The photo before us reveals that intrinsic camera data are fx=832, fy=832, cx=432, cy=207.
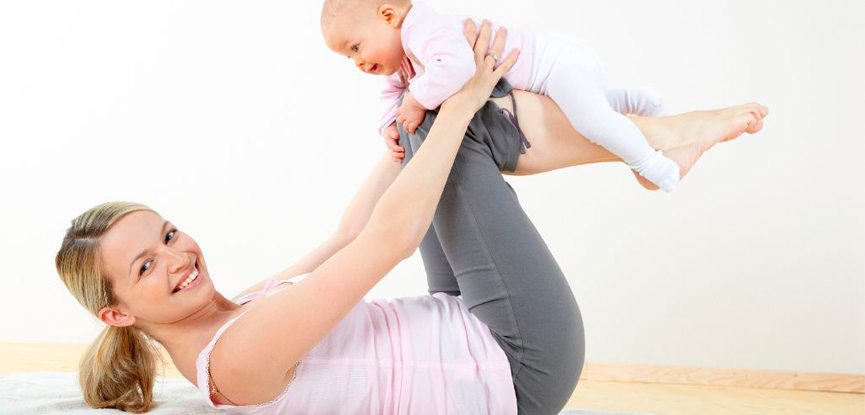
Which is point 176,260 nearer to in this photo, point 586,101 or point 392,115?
point 392,115

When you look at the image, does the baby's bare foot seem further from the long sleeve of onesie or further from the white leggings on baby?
the long sleeve of onesie

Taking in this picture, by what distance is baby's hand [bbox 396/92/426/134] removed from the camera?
1.64 m

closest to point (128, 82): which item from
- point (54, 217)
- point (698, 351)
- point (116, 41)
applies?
point (116, 41)

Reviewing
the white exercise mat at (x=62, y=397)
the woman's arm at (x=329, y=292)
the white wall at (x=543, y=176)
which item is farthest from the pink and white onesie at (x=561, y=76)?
the white wall at (x=543, y=176)

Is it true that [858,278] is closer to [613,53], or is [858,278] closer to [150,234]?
[613,53]

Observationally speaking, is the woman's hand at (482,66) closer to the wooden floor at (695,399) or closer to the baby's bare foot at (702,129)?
the baby's bare foot at (702,129)

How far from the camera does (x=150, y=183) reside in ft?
12.9

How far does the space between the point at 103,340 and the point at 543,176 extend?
2.20 m

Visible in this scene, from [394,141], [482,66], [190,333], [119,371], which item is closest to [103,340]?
[119,371]

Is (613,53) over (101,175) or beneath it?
over

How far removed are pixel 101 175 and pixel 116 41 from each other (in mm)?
641

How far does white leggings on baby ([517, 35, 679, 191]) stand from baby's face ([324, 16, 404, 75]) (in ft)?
0.97

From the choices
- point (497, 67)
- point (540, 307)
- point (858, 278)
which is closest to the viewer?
point (540, 307)

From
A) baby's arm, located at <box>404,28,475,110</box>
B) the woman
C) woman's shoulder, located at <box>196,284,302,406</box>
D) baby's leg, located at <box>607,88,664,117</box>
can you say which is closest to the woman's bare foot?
baby's leg, located at <box>607,88,664,117</box>
